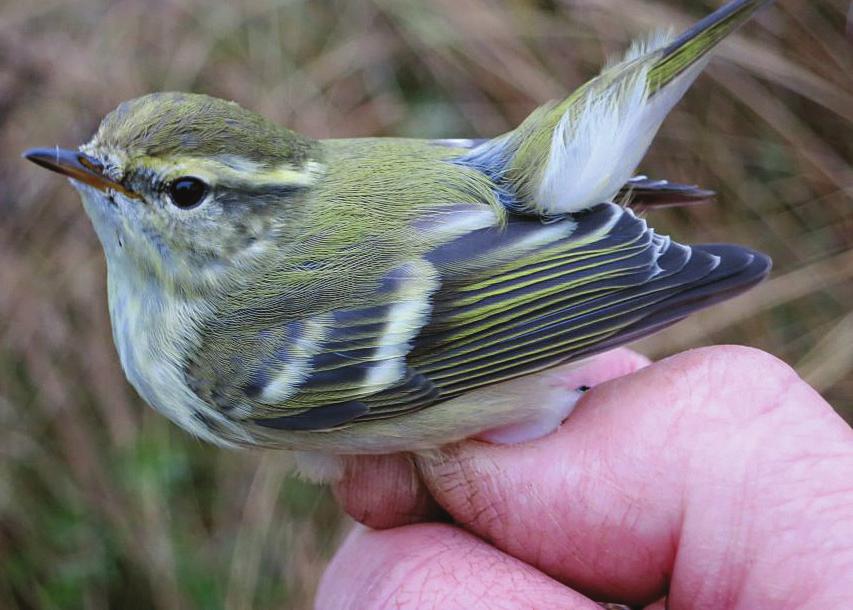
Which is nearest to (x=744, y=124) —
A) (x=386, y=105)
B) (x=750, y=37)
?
(x=750, y=37)

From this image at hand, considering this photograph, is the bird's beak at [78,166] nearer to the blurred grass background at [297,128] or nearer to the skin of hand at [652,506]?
the skin of hand at [652,506]

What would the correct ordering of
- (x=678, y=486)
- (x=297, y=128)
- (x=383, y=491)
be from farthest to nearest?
(x=297, y=128), (x=383, y=491), (x=678, y=486)

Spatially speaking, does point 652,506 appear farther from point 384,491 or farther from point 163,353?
point 163,353

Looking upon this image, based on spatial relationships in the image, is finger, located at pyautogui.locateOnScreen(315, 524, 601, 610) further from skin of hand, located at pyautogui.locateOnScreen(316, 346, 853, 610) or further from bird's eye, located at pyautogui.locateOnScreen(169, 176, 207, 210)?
bird's eye, located at pyautogui.locateOnScreen(169, 176, 207, 210)

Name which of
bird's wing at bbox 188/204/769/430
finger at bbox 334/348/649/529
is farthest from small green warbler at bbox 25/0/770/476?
finger at bbox 334/348/649/529

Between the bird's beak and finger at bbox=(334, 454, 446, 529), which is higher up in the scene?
the bird's beak

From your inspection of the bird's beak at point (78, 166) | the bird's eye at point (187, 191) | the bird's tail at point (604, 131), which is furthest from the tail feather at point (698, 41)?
the bird's beak at point (78, 166)

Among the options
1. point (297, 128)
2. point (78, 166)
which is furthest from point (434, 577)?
point (297, 128)

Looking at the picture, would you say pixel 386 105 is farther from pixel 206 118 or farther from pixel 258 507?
pixel 206 118
